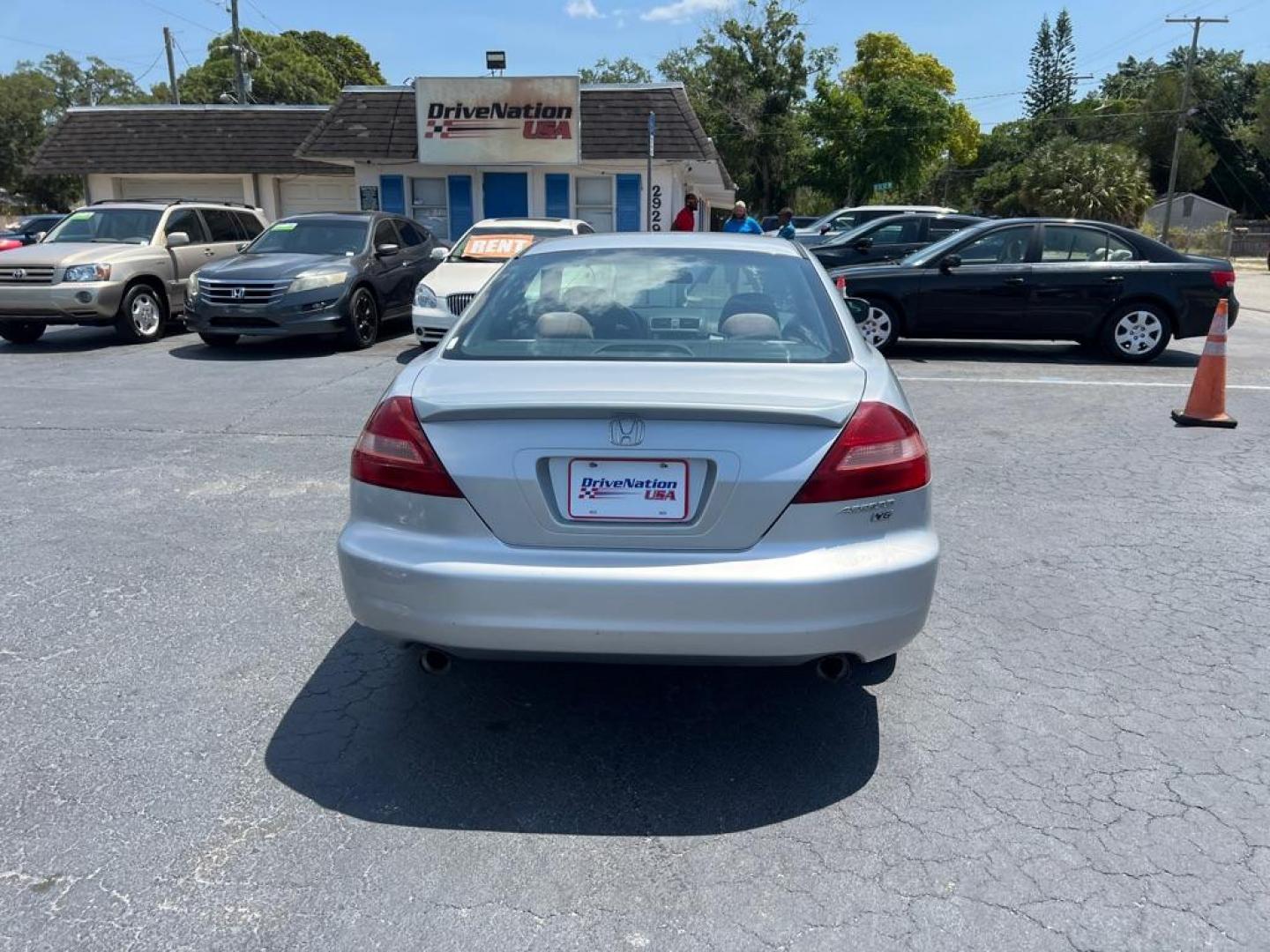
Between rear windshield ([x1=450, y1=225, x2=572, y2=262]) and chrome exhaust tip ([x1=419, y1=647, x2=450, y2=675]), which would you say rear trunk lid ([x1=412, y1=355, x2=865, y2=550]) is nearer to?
chrome exhaust tip ([x1=419, y1=647, x2=450, y2=675])

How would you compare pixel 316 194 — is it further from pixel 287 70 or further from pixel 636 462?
pixel 287 70

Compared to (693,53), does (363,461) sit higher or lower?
lower

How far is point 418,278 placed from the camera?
13.2m

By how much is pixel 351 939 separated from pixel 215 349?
34.4 feet

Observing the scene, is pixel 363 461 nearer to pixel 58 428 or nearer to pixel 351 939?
pixel 351 939

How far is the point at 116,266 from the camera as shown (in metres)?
11.8

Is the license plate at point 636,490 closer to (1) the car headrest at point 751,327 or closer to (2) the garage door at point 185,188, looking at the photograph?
(1) the car headrest at point 751,327

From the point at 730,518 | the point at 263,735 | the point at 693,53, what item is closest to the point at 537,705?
the point at 263,735

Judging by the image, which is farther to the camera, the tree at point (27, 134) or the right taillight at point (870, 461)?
the tree at point (27, 134)

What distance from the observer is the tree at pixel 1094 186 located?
130ft

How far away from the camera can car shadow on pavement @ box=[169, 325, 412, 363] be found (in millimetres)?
11062

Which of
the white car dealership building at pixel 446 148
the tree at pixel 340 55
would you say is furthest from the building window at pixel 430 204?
the tree at pixel 340 55

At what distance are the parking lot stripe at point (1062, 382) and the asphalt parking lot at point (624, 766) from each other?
4381 millimetres

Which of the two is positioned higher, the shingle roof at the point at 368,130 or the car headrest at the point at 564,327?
the shingle roof at the point at 368,130
